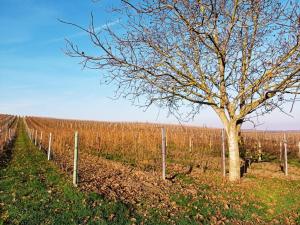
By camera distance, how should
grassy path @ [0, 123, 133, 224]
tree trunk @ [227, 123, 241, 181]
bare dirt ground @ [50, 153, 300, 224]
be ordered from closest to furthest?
grassy path @ [0, 123, 133, 224], bare dirt ground @ [50, 153, 300, 224], tree trunk @ [227, 123, 241, 181]

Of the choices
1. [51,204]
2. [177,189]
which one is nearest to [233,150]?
[177,189]

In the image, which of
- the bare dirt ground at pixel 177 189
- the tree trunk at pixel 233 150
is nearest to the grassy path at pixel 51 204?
the bare dirt ground at pixel 177 189

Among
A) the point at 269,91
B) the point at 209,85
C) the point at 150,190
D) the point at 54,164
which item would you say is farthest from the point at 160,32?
the point at 54,164

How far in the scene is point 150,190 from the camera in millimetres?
9547

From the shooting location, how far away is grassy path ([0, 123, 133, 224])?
684 cm

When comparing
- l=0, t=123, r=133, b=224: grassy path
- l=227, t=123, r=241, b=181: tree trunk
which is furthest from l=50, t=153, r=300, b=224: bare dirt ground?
l=0, t=123, r=133, b=224: grassy path

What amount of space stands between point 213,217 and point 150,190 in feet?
7.99

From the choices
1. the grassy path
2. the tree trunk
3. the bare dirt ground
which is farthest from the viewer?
the tree trunk

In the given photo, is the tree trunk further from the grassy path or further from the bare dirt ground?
the grassy path

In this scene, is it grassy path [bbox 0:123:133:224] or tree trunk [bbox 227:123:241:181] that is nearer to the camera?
grassy path [bbox 0:123:133:224]

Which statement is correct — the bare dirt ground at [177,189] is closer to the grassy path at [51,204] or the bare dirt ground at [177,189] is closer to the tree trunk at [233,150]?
the tree trunk at [233,150]

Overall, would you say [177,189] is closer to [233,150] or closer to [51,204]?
[233,150]

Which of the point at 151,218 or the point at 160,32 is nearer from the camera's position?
the point at 151,218

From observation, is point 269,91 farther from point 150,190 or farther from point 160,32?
point 150,190
